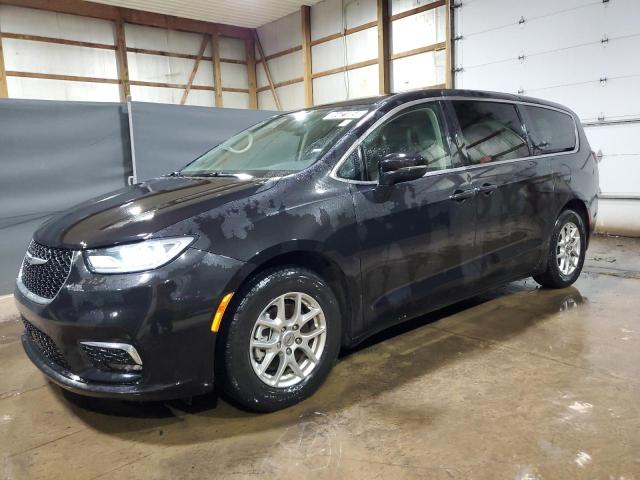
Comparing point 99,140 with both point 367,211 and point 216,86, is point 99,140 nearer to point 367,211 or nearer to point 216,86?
point 367,211

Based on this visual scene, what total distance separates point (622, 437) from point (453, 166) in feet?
5.43

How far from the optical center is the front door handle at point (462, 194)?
299 cm

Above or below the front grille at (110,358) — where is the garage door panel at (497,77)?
above

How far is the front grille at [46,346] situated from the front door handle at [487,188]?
2457 millimetres

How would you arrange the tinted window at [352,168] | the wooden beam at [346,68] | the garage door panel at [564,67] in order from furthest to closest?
the wooden beam at [346,68]
the garage door panel at [564,67]
the tinted window at [352,168]

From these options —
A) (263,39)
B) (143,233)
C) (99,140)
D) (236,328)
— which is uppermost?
(263,39)

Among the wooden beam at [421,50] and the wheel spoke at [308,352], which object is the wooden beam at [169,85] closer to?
the wooden beam at [421,50]

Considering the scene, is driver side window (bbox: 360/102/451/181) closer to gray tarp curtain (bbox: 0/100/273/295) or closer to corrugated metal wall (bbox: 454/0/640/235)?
gray tarp curtain (bbox: 0/100/273/295)

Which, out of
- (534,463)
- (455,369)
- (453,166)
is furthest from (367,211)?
(534,463)

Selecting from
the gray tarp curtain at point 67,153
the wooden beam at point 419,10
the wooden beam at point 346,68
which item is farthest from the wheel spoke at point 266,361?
the wooden beam at point 346,68

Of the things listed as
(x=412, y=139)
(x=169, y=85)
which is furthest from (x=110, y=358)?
(x=169, y=85)

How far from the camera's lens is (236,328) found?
2.15 meters

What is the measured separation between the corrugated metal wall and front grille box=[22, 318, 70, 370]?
7195mm

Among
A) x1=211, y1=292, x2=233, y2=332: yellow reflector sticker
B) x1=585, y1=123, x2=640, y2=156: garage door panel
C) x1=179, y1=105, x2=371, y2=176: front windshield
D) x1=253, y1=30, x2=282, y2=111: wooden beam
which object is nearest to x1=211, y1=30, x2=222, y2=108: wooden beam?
x1=253, y1=30, x2=282, y2=111: wooden beam
